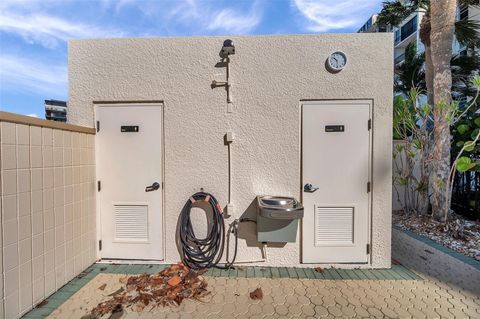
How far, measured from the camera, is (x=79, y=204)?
2906mm

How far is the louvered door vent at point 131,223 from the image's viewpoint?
3.14 meters

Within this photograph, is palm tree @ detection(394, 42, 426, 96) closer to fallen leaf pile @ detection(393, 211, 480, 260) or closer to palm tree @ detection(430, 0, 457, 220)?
palm tree @ detection(430, 0, 457, 220)

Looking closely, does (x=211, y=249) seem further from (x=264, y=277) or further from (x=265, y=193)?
(x=265, y=193)

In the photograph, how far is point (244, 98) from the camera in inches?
121

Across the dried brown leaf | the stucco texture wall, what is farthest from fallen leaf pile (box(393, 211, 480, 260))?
the dried brown leaf

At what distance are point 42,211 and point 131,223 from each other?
990 millimetres

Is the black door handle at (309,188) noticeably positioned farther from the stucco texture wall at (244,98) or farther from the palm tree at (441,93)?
the palm tree at (441,93)

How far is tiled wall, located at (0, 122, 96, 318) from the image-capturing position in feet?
6.84

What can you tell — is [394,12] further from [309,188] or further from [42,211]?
[42,211]

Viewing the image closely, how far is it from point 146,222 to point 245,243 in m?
1.35

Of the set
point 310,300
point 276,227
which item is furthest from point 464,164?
point 310,300

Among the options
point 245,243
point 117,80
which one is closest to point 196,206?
point 245,243

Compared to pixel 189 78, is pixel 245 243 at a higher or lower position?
lower

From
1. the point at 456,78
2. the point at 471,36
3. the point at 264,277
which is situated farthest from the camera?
the point at 456,78
